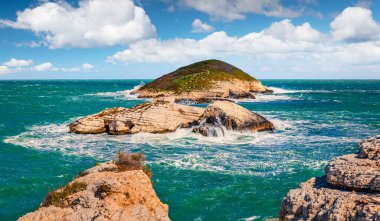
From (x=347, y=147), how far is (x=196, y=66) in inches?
4782

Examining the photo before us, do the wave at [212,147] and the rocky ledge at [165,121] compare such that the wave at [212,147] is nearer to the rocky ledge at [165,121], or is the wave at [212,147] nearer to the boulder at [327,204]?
the rocky ledge at [165,121]

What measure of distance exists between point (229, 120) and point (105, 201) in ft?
124

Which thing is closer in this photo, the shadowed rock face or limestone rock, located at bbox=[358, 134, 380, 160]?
the shadowed rock face

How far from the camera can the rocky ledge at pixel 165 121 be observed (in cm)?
4944

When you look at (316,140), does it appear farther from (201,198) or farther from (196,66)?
(196,66)

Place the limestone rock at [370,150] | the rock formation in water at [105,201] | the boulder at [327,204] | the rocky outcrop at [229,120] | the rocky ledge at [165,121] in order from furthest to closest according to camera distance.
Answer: the rocky outcrop at [229,120] → the rocky ledge at [165,121] → the limestone rock at [370,150] → the rock formation in water at [105,201] → the boulder at [327,204]

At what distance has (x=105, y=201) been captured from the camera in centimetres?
1340

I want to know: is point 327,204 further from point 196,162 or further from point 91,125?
point 91,125

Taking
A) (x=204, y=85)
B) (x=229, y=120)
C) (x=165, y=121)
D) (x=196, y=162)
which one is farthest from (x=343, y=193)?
(x=204, y=85)

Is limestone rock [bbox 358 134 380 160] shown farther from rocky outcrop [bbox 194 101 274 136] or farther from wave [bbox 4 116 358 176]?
rocky outcrop [bbox 194 101 274 136]

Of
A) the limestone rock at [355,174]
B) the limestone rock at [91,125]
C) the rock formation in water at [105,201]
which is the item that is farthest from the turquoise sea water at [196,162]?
the limestone rock at [355,174]

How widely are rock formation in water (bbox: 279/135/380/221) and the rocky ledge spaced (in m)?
34.0

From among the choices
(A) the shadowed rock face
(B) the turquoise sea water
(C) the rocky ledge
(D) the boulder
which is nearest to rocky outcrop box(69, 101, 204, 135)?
(C) the rocky ledge

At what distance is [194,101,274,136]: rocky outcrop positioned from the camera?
49791 mm
